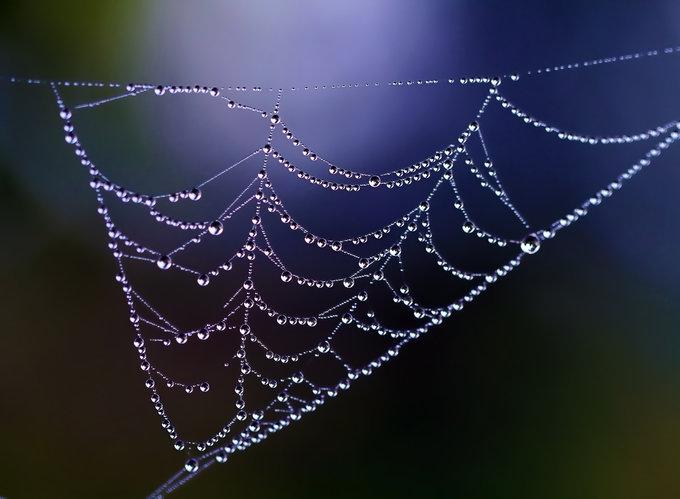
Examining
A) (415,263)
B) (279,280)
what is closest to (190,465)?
(279,280)

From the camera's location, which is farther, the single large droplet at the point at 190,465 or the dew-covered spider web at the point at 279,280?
the dew-covered spider web at the point at 279,280

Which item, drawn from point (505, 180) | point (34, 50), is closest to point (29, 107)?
point (34, 50)

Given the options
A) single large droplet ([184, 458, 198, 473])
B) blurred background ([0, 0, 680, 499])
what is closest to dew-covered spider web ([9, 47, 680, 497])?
blurred background ([0, 0, 680, 499])

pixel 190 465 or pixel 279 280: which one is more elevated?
pixel 279 280

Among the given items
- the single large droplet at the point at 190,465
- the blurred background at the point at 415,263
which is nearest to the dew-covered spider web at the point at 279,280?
the blurred background at the point at 415,263

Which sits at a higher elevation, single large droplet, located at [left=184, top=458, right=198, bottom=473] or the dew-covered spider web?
the dew-covered spider web

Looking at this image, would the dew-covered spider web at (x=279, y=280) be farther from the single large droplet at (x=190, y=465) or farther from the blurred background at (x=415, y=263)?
the single large droplet at (x=190, y=465)

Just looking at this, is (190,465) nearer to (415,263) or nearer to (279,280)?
(279,280)

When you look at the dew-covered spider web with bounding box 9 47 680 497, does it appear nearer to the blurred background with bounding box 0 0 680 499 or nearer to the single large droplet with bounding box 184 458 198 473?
the blurred background with bounding box 0 0 680 499

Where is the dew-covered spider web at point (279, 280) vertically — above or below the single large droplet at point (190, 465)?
above
